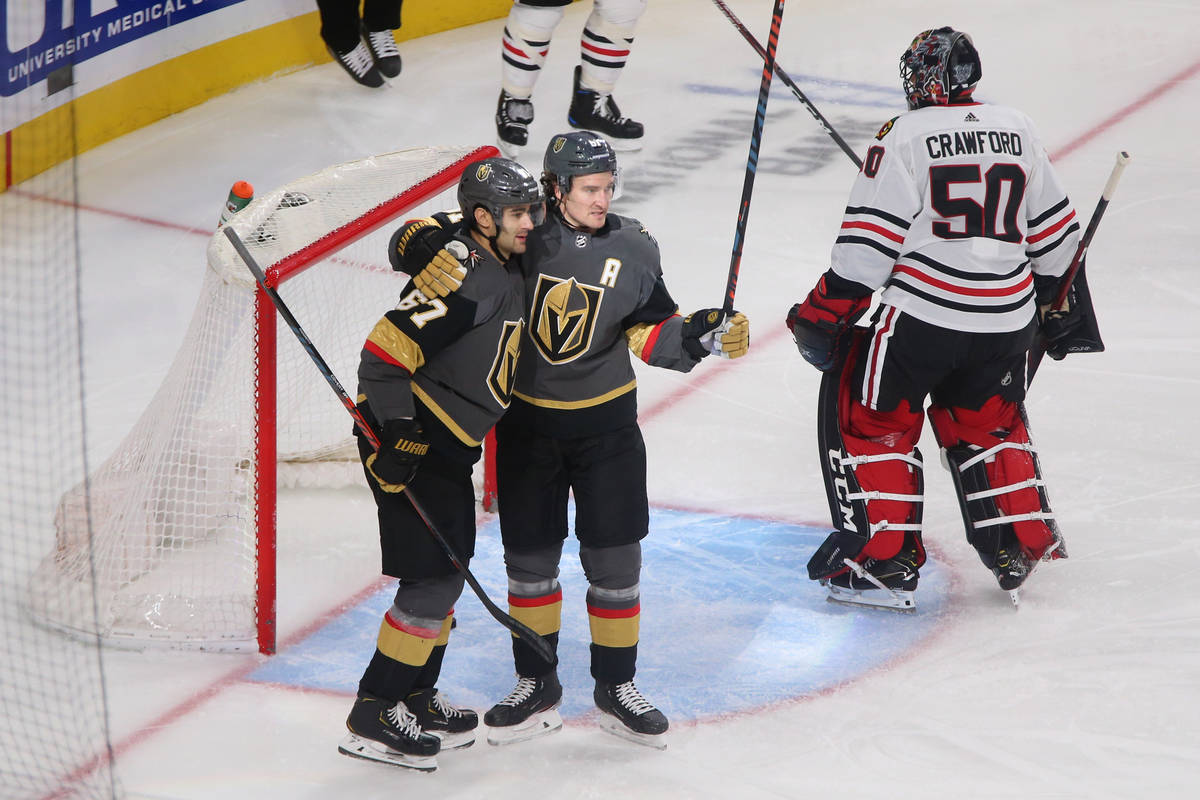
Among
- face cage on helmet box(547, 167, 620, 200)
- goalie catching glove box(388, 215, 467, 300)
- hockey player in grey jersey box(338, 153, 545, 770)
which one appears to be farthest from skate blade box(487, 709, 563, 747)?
face cage on helmet box(547, 167, 620, 200)

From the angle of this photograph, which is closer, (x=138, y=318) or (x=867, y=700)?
(x=867, y=700)

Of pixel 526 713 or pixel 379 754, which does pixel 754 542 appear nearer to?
pixel 526 713

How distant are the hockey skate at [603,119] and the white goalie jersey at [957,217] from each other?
2.91 meters

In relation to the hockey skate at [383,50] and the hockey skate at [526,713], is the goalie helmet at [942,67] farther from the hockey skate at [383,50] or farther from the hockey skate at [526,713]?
the hockey skate at [383,50]

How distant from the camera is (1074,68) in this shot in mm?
→ 6762

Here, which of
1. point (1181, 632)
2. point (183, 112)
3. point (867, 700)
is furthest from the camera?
point (183, 112)

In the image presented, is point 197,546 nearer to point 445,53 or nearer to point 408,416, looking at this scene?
point 408,416

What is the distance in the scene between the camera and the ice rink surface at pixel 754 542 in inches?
107

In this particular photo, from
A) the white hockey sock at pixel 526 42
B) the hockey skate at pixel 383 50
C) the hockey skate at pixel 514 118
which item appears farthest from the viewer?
the hockey skate at pixel 383 50

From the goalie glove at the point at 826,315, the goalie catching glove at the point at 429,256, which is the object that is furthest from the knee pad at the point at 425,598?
the goalie glove at the point at 826,315

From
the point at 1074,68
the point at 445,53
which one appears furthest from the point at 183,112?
the point at 1074,68

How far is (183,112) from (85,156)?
558 mm

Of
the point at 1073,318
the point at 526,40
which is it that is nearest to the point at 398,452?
the point at 1073,318

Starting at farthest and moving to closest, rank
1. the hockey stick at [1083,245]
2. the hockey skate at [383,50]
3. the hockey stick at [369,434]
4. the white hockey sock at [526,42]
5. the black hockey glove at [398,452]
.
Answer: the hockey skate at [383,50]
the white hockey sock at [526,42]
the hockey stick at [1083,245]
the hockey stick at [369,434]
the black hockey glove at [398,452]
